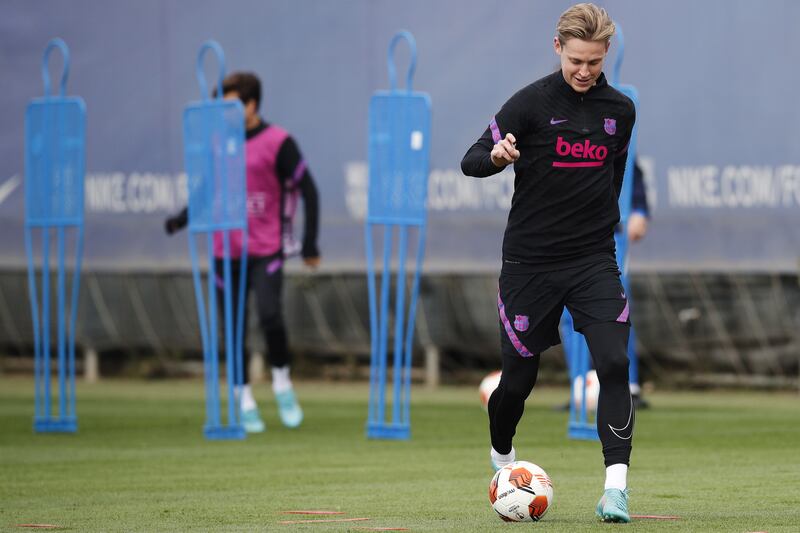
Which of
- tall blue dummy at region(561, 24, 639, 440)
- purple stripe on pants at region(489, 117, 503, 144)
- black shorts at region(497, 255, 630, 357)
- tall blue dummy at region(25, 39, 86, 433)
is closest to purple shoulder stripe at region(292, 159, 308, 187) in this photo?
tall blue dummy at region(25, 39, 86, 433)

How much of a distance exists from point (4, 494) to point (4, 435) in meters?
3.27

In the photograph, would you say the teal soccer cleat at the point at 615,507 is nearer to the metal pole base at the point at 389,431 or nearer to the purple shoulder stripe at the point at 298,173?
the metal pole base at the point at 389,431

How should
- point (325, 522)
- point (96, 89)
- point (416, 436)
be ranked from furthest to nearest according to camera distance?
point (96, 89) < point (416, 436) < point (325, 522)

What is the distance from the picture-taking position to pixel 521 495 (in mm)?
5602

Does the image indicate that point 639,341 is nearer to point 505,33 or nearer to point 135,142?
point 505,33

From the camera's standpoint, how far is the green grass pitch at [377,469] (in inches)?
230

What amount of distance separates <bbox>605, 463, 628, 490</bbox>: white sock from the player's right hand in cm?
105

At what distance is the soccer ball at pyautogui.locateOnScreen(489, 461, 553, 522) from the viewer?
5594 millimetres

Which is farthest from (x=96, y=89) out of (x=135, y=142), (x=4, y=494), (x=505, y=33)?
(x=4, y=494)

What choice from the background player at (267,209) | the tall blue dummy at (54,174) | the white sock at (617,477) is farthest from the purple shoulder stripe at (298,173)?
the white sock at (617,477)

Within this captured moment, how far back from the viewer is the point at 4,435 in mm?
10109

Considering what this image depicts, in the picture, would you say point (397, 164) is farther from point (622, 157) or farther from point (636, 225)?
point (622, 157)

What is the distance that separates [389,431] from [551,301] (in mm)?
3855

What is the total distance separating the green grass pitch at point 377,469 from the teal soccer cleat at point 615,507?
6 centimetres
